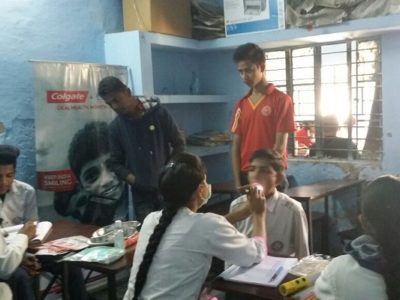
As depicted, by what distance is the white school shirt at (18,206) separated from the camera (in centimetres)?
282

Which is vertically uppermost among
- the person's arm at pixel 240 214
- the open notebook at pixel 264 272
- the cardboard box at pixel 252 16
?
the cardboard box at pixel 252 16

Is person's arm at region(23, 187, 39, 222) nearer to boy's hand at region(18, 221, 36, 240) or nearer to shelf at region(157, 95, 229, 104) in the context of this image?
boy's hand at region(18, 221, 36, 240)

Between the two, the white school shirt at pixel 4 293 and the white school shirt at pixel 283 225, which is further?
the white school shirt at pixel 283 225

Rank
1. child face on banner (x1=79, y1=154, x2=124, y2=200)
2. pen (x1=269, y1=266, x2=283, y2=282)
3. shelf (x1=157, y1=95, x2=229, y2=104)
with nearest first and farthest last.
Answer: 1. pen (x1=269, y1=266, x2=283, y2=282)
2. child face on banner (x1=79, y1=154, x2=124, y2=200)
3. shelf (x1=157, y1=95, x2=229, y2=104)

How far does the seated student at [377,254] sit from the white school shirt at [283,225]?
1.04m

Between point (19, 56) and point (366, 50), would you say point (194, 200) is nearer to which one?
point (19, 56)

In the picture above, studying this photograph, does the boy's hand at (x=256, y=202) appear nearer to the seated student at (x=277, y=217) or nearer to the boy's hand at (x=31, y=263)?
the seated student at (x=277, y=217)

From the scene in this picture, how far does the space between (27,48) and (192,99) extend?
5.30ft

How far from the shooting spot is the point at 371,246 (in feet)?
4.29

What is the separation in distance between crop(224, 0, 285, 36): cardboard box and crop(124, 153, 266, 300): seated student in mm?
2585

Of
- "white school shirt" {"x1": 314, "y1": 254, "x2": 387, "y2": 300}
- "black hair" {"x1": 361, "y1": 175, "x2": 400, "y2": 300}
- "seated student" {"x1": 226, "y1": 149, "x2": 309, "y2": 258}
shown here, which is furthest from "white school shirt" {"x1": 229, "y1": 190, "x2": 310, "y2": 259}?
"black hair" {"x1": 361, "y1": 175, "x2": 400, "y2": 300}

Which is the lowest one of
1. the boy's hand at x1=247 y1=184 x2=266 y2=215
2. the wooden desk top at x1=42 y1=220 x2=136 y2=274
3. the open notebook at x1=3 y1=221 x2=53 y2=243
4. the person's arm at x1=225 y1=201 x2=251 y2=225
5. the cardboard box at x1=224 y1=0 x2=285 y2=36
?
the wooden desk top at x1=42 y1=220 x2=136 y2=274

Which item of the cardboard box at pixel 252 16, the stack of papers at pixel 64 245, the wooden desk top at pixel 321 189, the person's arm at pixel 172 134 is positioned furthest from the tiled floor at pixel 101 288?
the cardboard box at pixel 252 16

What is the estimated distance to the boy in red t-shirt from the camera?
2.69 metres
